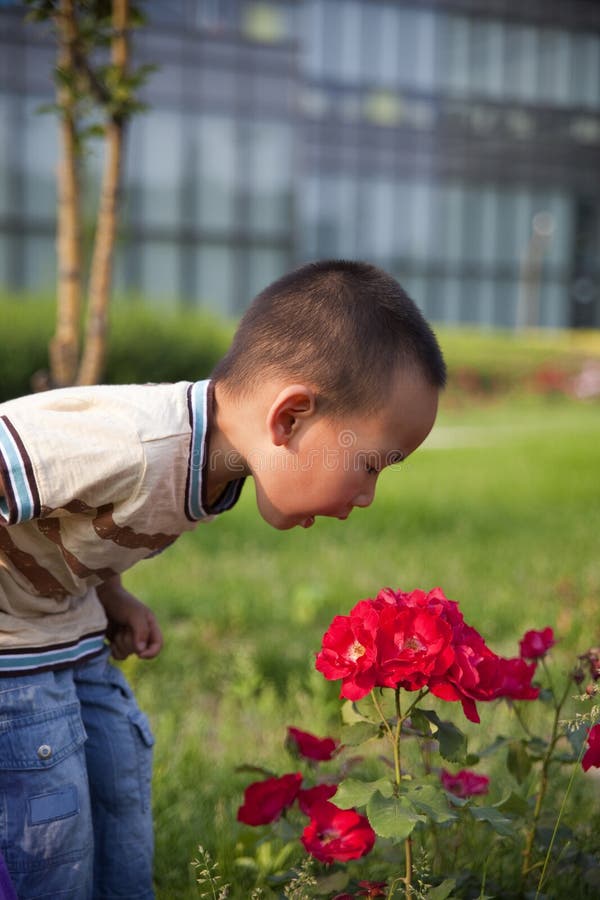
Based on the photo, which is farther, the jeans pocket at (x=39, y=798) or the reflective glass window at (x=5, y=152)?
the reflective glass window at (x=5, y=152)

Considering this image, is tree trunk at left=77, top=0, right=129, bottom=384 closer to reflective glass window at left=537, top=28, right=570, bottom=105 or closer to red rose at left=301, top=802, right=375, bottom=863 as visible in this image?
red rose at left=301, top=802, right=375, bottom=863

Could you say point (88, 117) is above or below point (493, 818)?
above

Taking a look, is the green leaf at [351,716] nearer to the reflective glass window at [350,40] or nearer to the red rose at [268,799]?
the red rose at [268,799]

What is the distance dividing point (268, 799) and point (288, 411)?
2.35 feet

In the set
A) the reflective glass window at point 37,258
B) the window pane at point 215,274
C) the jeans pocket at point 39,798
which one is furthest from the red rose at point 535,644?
the window pane at point 215,274

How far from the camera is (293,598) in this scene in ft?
14.0

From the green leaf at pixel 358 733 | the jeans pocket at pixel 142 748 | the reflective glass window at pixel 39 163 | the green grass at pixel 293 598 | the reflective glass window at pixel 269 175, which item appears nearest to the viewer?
the green leaf at pixel 358 733

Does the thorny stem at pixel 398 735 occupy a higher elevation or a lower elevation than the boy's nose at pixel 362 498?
lower

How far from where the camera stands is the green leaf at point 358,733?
1.73m

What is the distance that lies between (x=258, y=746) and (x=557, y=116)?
3798 centimetres

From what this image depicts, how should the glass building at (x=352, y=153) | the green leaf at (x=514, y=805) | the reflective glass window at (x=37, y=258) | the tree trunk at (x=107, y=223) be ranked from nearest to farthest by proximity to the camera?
the green leaf at (x=514, y=805)
the tree trunk at (x=107, y=223)
the reflective glass window at (x=37, y=258)
the glass building at (x=352, y=153)

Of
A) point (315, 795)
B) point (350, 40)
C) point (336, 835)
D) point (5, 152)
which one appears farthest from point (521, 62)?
point (336, 835)

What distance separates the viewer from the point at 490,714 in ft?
10.6

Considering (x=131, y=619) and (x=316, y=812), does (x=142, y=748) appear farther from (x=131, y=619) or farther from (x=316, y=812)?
(x=316, y=812)
